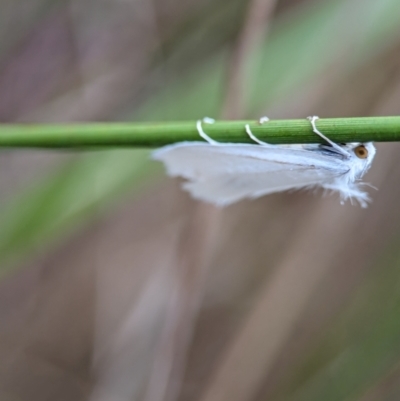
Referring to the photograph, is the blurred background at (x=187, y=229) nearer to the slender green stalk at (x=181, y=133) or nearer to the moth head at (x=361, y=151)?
the slender green stalk at (x=181, y=133)

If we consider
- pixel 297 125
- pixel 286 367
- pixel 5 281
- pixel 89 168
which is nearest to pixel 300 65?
pixel 89 168

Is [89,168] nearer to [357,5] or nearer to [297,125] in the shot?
[297,125]

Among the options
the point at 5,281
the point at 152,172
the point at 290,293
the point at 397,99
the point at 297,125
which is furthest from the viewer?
the point at 5,281

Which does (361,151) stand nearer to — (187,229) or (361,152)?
(361,152)

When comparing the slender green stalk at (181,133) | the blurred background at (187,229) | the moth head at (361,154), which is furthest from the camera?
the blurred background at (187,229)

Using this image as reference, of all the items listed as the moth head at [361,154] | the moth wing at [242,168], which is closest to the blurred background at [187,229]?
the moth wing at [242,168]

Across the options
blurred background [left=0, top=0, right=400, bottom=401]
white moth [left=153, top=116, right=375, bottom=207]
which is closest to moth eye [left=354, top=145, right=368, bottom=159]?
white moth [left=153, top=116, right=375, bottom=207]

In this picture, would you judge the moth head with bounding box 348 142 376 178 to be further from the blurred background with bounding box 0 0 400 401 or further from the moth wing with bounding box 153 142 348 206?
the blurred background with bounding box 0 0 400 401
